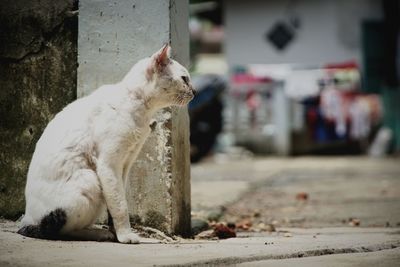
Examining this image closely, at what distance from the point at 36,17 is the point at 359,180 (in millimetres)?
6056

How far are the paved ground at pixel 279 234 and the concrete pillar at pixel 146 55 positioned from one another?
0.34 metres

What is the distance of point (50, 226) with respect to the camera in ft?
11.3

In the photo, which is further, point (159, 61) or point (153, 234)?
point (153, 234)

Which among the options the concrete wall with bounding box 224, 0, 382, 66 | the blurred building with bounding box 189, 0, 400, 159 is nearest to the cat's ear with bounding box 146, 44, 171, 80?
the blurred building with bounding box 189, 0, 400, 159

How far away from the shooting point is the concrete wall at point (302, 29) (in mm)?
15820

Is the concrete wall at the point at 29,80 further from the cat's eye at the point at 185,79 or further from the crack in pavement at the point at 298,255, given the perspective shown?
the crack in pavement at the point at 298,255

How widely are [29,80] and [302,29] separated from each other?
1286 cm

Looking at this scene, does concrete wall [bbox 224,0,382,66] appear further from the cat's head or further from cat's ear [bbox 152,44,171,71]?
cat's ear [bbox 152,44,171,71]

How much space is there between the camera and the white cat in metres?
3.44

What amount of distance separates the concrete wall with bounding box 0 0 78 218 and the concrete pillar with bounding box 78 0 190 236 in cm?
14

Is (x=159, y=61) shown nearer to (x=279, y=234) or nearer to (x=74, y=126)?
(x=74, y=126)

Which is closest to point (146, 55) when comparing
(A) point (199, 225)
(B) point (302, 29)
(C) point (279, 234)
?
(A) point (199, 225)

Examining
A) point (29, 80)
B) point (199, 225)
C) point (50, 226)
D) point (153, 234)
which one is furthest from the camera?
point (199, 225)

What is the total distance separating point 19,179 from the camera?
4305 millimetres
